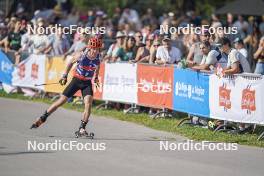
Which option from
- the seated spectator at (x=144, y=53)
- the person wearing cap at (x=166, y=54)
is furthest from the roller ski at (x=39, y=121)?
the seated spectator at (x=144, y=53)

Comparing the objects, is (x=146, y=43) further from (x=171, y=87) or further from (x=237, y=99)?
(x=237, y=99)

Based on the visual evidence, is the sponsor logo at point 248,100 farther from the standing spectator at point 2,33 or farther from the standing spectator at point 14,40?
the standing spectator at point 2,33

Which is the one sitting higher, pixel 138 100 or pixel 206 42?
pixel 206 42

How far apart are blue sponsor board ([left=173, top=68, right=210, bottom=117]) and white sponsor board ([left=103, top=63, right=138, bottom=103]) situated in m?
1.88

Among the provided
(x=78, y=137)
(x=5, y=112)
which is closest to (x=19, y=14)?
(x=5, y=112)

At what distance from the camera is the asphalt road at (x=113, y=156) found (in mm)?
13586

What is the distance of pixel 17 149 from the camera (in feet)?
50.9

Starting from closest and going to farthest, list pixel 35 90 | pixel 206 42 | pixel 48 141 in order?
pixel 48 141 → pixel 206 42 → pixel 35 90

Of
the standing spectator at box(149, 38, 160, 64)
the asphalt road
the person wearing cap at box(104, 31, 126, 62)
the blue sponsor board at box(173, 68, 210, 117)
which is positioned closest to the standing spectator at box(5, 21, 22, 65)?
the person wearing cap at box(104, 31, 126, 62)

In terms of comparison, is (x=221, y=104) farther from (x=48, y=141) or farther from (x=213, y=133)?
(x=48, y=141)

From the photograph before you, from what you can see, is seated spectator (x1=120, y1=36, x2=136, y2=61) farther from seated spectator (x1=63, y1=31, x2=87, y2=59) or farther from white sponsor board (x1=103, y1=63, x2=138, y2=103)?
seated spectator (x1=63, y1=31, x2=87, y2=59)

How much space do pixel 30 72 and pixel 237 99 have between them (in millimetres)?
9913

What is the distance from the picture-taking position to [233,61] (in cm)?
1845

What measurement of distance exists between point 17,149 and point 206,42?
6099mm
